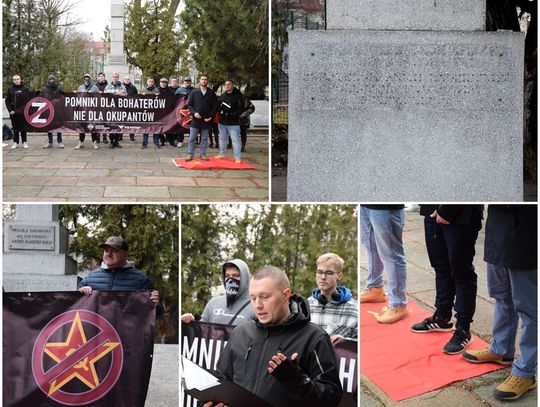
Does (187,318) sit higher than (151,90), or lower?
lower

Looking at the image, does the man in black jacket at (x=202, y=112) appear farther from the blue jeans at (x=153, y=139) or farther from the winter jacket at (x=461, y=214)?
the winter jacket at (x=461, y=214)

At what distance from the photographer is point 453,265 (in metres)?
3.65

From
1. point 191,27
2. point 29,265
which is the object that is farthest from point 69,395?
point 191,27

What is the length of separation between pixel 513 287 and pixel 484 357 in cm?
48

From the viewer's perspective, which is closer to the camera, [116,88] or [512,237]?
[512,237]

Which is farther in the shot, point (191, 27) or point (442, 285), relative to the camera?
point (191, 27)

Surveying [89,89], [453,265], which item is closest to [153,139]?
[89,89]

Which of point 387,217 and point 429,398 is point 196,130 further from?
point 429,398

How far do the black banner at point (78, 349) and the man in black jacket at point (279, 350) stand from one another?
609 mm

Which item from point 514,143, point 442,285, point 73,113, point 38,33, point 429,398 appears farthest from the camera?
point 38,33

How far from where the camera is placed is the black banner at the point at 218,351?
3.50 metres

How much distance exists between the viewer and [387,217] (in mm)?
3709

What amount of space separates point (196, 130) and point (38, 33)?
4149 mm

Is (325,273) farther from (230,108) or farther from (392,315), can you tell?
(230,108)
